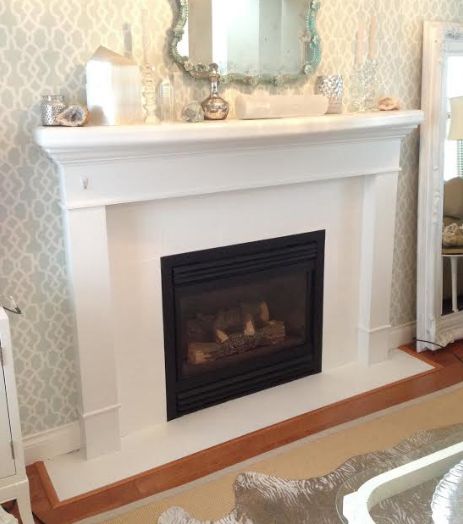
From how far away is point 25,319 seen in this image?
2209mm

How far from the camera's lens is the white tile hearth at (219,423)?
2291 mm

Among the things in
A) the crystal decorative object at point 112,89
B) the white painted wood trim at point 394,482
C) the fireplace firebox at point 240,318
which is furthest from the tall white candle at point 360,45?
the white painted wood trim at point 394,482

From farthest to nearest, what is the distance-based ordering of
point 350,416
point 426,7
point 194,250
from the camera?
point 426,7, point 350,416, point 194,250

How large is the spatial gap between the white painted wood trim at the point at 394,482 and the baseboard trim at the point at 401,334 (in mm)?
1460

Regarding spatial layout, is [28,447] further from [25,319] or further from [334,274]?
[334,274]

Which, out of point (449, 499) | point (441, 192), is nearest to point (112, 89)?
point (449, 499)

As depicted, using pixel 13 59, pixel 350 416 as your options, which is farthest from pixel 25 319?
pixel 350 416

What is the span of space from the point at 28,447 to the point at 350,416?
1285 mm

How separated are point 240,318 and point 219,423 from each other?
0.49 meters

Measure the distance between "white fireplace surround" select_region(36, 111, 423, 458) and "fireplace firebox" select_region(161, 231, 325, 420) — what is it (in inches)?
2.2

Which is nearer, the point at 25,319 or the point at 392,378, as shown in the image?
the point at 25,319

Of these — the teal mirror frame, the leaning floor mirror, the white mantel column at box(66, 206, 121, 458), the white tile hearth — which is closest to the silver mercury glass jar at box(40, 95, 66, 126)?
the white mantel column at box(66, 206, 121, 458)

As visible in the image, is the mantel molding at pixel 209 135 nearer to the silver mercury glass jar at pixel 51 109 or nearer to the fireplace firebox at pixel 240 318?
the silver mercury glass jar at pixel 51 109

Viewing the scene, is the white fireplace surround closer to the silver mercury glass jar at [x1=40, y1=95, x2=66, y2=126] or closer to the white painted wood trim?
the silver mercury glass jar at [x1=40, y1=95, x2=66, y2=126]
